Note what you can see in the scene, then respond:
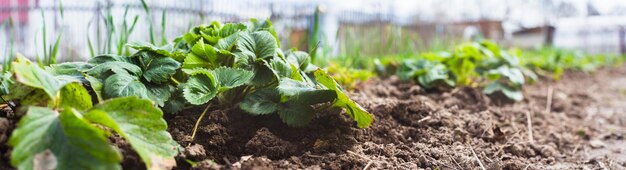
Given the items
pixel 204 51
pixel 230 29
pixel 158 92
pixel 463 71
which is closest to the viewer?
pixel 158 92

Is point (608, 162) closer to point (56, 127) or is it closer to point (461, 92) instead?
point (461, 92)

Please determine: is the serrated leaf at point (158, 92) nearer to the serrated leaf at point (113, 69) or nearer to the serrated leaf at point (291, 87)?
the serrated leaf at point (113, 69)

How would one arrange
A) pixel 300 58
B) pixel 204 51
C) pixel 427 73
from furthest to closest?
pixel 427 73, pixel 300 58, pixel 204 51

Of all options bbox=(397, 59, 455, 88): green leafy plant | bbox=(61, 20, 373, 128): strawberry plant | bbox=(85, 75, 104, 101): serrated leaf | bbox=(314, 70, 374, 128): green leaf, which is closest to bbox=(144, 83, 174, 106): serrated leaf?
bbox=(61, 20, 373, 128): strawberry plant

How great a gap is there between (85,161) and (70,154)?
1.3 inches

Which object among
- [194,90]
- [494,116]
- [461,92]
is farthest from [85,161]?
[461,92]

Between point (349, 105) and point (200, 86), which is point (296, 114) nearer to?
point (349, 105)

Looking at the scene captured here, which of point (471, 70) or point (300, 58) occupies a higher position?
point (300, 58)

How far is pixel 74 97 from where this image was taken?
1.20 metres

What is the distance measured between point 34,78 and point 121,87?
0.22m

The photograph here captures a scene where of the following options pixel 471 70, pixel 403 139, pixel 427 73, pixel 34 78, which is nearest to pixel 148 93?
pixel 34 78

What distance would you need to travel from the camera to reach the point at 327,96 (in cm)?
149

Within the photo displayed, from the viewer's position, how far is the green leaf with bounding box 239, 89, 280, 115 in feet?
4.83

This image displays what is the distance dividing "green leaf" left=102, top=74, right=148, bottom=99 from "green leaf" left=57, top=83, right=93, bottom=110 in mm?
62
